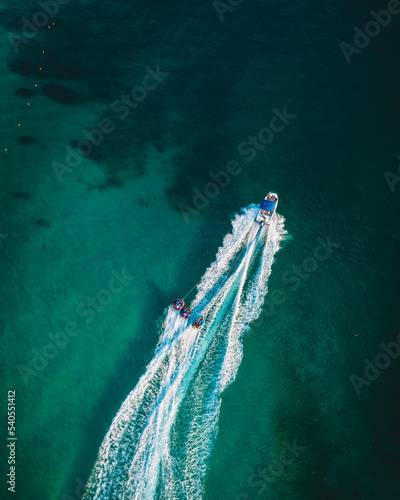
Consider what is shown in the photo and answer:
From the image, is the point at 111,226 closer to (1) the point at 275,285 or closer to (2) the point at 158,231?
(2) the point at 158,231

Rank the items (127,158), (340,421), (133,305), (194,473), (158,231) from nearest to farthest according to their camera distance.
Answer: (194,473)
(340,421)
(133,305)
(158,231)
(127,158)

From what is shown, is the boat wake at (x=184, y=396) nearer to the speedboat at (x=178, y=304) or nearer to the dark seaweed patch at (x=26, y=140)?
the speedboat at (x=178, y=304)

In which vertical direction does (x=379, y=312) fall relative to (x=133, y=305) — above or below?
above

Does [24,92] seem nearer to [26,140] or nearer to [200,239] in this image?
[26,140]

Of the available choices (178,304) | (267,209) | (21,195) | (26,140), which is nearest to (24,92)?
(26,140)

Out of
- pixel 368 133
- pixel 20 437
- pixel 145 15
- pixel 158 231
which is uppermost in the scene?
pixel 368 133

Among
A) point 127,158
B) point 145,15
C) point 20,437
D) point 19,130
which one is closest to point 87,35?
point 145,15

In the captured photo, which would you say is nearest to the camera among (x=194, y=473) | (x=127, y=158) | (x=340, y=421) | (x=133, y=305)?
(x=194, y=473)

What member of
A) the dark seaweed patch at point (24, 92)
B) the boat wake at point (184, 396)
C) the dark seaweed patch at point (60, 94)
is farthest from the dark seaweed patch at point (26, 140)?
the boat wake at point (184, 396)
